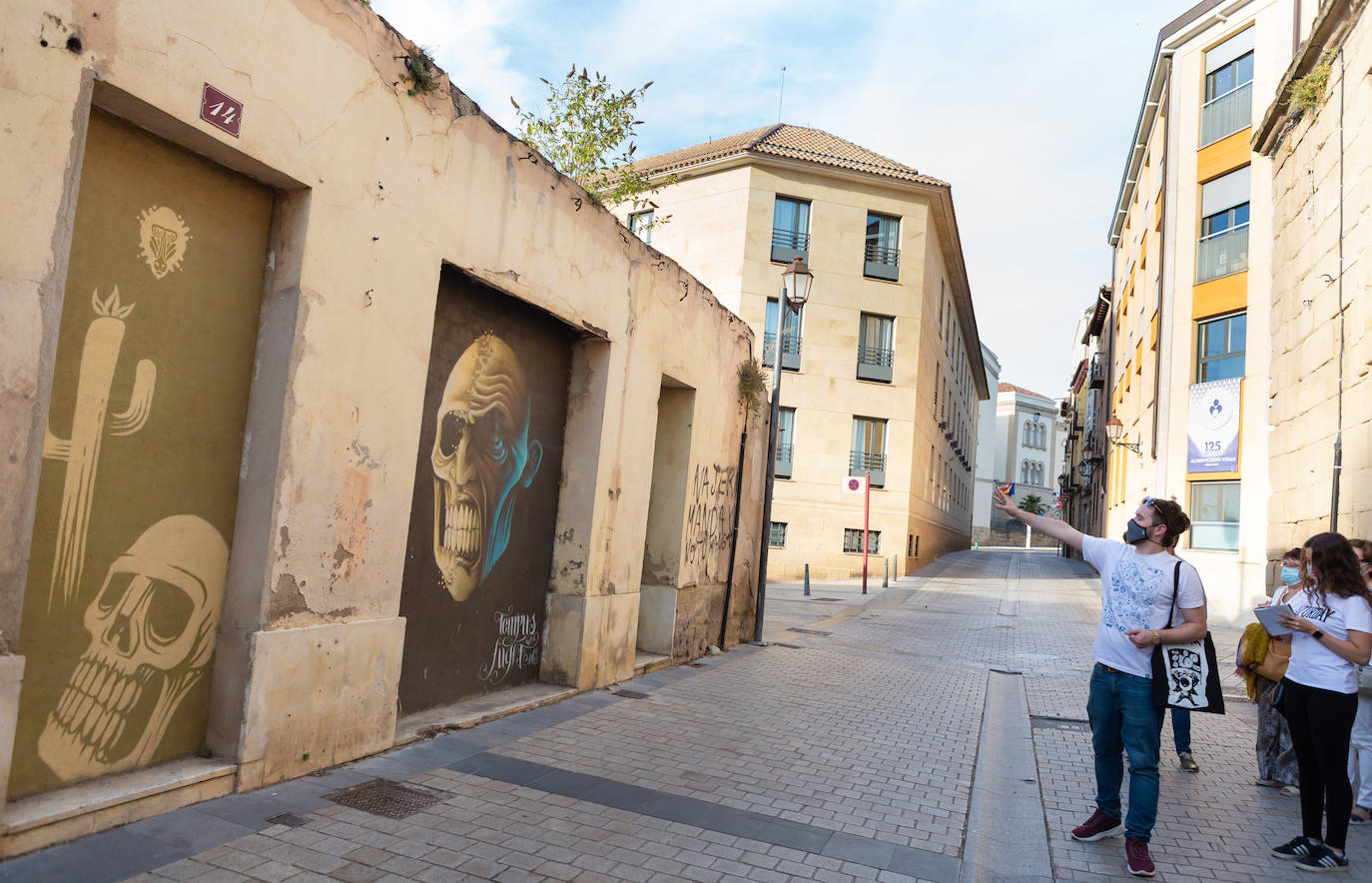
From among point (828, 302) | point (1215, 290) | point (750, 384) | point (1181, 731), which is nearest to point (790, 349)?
point (828, 302)

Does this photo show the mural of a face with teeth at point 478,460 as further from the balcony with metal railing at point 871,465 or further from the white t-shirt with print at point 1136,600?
the balcony with metal railing at point 871,465

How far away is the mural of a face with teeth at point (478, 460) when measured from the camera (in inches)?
233

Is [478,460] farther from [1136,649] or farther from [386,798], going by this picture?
[1136,649]

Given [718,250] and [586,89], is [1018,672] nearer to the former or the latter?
[586,89]

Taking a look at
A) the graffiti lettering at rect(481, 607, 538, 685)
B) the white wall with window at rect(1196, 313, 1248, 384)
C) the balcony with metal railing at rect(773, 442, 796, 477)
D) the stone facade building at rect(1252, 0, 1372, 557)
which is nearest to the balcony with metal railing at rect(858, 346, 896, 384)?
the balcony with metal railing at rect(773, 442, 796, 477)

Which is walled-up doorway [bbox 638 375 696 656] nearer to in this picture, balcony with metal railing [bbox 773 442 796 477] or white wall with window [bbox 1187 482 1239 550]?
white wall with window [bbox 1187 482 1239 550]

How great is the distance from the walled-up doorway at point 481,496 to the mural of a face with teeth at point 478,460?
0.01 m

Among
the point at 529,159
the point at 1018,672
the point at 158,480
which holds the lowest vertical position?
the point at 1018,672

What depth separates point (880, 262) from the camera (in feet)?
92.7

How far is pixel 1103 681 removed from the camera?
14.7 feet

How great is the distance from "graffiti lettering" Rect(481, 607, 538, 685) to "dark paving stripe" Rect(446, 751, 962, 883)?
4.41 ft

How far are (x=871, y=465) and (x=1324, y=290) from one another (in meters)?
20.1

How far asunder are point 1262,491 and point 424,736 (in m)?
18.6

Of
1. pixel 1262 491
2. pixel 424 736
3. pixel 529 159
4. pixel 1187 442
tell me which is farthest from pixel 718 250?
pixel 424 736
